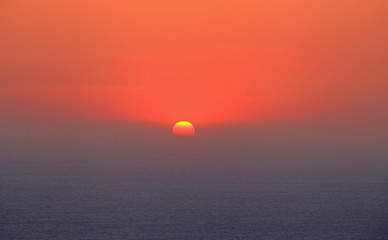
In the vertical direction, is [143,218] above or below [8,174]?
below

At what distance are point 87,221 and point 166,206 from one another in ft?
71.2

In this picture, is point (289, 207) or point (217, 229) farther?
point (289, 207)

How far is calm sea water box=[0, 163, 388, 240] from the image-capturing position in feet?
300

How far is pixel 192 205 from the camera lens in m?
116

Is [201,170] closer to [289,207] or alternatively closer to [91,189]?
[91,189]

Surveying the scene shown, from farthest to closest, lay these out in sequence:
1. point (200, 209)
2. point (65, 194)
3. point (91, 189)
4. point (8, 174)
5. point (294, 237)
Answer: point (8, 174) < point (91, 189) < point (65, 194) < point (200, 209) < point (294, 237)

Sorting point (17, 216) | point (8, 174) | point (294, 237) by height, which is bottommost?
point (294, 237)

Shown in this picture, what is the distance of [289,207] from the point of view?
114562mm

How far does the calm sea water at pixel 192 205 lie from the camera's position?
9131 centimetres

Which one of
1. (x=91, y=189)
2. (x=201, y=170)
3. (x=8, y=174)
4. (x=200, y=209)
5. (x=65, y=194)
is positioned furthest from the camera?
(x=201, y=170)

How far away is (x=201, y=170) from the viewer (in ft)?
629

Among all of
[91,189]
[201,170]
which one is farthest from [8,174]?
[201,170]

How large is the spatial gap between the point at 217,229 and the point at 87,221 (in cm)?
2388

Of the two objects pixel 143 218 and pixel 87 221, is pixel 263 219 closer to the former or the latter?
pixel 143 218
